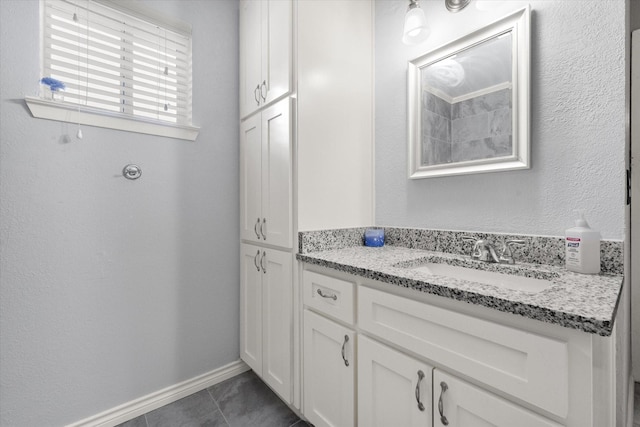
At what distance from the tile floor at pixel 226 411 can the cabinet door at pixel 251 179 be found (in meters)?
0.90

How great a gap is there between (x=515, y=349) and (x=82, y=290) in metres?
1.75

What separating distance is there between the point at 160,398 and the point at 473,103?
219 cm

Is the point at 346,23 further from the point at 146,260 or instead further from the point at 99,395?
the point at 99,395

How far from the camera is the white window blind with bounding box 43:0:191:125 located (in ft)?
4.47

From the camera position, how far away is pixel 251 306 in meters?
1.77

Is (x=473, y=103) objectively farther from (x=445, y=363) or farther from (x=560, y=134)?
A: (x=445, y=363)

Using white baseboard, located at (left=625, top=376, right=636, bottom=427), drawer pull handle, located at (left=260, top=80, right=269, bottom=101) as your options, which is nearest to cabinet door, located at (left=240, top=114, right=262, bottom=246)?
drawer pull handle, located at (left=260, top=80, right=269, bottom=101)

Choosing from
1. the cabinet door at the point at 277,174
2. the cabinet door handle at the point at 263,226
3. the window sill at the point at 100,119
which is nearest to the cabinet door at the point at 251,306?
the cabinet door handle at the point at 263,226

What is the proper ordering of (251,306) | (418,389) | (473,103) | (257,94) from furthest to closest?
(251,306) < (257,94) < (473,103) < (418,389)

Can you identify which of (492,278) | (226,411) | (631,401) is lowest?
(226,411)

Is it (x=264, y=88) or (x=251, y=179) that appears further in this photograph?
(x=251, y=179)

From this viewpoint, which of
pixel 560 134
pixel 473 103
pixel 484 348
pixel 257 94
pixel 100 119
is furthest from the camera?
pixel 257 94

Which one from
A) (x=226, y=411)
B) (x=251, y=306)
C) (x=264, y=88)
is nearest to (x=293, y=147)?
(x=264, y=88)

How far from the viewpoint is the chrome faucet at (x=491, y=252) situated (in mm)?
1147
